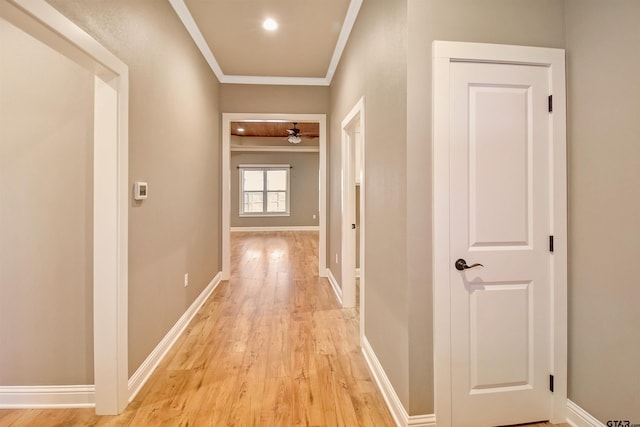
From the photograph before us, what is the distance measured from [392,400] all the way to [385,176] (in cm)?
132

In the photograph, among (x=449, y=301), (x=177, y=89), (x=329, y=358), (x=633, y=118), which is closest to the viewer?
(x=633, y=118)

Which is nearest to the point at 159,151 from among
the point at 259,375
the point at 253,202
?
the point at 259,375

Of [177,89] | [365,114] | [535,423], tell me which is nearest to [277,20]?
[177,89]

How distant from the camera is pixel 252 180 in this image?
403 inches

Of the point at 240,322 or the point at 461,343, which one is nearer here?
the point at 461,343

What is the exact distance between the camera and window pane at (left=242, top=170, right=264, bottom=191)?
10.2 metres

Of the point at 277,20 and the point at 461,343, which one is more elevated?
the point at 277,20

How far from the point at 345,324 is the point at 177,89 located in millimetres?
2697

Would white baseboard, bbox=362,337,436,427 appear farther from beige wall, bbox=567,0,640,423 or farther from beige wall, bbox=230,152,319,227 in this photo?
beige wall, bbox=230,152,319,227

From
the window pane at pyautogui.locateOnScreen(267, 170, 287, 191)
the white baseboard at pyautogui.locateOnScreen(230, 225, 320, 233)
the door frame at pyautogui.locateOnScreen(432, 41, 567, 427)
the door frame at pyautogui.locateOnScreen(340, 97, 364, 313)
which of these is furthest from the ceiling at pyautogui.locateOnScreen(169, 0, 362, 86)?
the white baseboard at pyautogui.locateOnScreen(230, 225, 320, 233)

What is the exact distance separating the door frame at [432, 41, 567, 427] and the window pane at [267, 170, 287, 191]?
8.93 meters

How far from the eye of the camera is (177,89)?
2727 millimetres

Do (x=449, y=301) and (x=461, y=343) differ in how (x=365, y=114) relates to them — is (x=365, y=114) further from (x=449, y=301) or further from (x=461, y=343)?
(x=461, y=343)

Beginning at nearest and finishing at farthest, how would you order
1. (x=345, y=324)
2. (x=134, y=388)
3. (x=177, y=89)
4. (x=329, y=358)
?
1. (x=134, y=388)
2. (x=329, y=358)
3. (x=177, y=89)
4. (x=345, y=324)
